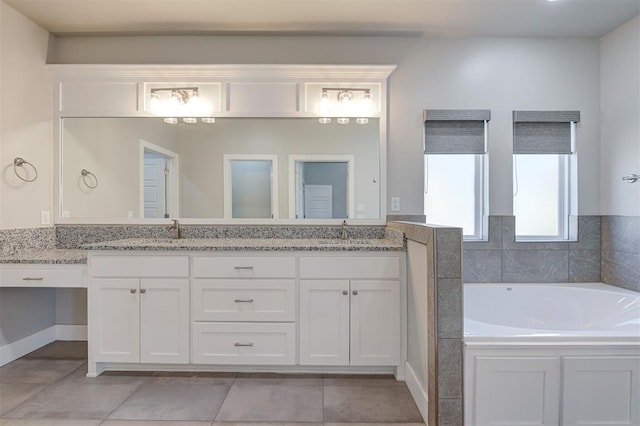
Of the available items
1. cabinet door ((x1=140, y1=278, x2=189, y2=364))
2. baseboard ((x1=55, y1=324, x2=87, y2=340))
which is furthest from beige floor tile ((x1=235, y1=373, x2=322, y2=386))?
baseboard ((x1=55, y1=324, x2=87, y2=340))

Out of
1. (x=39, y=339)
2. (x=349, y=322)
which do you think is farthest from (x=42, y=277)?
(x=349, y=322)

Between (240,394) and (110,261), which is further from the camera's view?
(110,261)

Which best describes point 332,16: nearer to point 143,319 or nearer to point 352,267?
point 352,267

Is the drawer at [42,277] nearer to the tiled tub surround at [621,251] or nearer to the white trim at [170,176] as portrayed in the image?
the white trim at [170,176]

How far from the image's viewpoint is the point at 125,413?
6.07ft

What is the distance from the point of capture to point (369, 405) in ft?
6.33

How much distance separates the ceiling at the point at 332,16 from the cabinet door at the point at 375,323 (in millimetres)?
1942

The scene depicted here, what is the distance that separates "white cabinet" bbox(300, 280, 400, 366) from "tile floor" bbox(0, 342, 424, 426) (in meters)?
0.16

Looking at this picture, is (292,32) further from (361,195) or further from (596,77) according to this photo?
(596,77)

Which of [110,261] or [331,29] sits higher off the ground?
[331,29]

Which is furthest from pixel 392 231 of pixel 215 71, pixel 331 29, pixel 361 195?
pixel 215 71

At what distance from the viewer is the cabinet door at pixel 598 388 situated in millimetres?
1646

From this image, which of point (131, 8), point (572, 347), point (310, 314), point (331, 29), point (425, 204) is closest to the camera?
point (572, 347)

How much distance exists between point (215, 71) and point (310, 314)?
201cm
